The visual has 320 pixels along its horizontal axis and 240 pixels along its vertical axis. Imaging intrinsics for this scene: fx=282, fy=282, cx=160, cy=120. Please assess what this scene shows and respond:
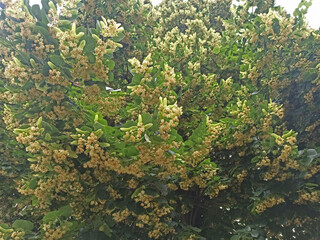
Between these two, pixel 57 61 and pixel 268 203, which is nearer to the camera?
pixel 57 61


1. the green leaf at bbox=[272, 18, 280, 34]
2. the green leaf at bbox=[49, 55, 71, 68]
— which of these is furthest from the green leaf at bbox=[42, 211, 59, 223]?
the green leaf at bbox=[272, 18, 280, 34]

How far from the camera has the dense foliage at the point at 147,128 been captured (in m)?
3.38

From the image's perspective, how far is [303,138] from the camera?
230 inches

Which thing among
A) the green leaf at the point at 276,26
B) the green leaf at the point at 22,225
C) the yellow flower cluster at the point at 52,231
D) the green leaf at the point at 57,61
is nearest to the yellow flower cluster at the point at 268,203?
the green leaf at the point at 276,26

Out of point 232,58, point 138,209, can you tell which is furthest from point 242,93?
point 138,209

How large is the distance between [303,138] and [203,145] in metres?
2.81

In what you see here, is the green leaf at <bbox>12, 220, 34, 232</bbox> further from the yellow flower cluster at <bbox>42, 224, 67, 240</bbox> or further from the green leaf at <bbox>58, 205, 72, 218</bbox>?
the green leaf at <bbox>58, 205, 72, 218</bbox>

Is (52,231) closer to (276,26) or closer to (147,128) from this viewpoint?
(147,128)

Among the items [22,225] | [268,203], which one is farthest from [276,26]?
[22,225]

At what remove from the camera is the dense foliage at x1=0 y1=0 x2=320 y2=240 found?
3379 mm

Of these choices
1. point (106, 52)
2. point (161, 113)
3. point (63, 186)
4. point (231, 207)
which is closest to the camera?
point (161, 113)

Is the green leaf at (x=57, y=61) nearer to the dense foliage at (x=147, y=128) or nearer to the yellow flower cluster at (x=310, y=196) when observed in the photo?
the dense foliage at (x=147, y=128)

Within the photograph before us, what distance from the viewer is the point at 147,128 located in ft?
10.3

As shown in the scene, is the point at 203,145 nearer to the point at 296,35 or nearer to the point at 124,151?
the point at 124,151
